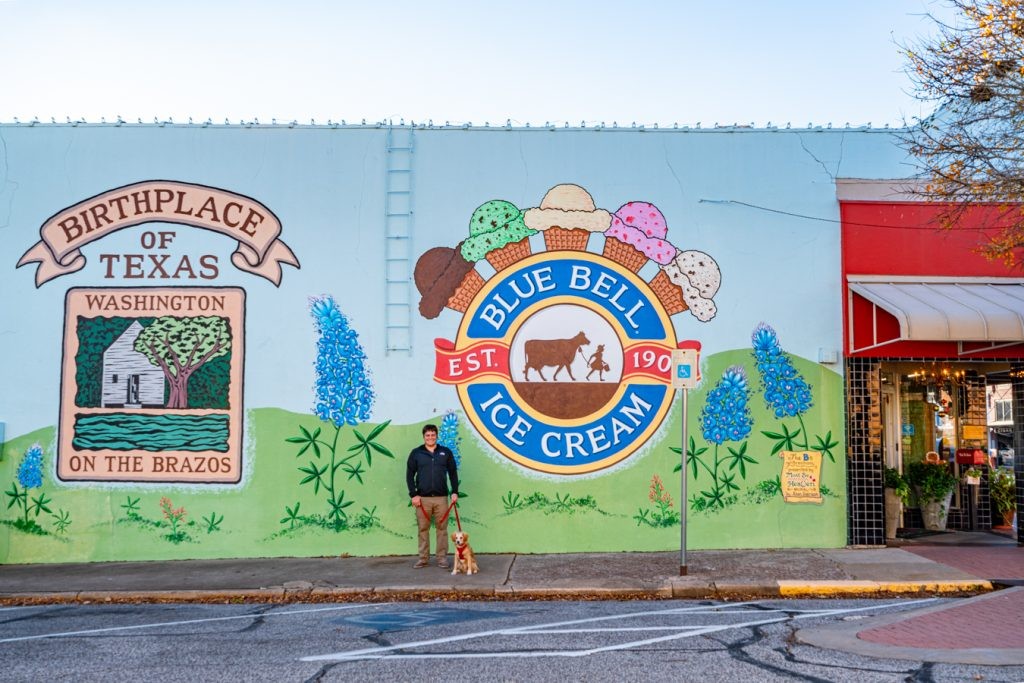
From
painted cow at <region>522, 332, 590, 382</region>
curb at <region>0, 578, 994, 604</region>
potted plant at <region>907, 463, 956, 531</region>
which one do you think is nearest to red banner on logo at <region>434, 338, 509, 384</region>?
painted cow at <region>522, 332, 590, 382</region>

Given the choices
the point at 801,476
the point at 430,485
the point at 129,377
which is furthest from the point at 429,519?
the point at 801,476

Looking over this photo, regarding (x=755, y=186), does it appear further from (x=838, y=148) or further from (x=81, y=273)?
(x=81, y=273)

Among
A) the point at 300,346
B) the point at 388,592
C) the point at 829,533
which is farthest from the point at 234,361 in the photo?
the point at 829,533

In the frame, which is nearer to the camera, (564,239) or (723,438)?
(723,438)

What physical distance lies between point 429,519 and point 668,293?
4.59 m

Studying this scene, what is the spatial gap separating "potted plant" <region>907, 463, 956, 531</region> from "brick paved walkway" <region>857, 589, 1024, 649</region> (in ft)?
19.5

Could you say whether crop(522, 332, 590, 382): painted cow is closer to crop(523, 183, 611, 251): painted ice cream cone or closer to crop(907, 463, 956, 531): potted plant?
crop(523, 183, 611, 251): painted ice cream cone

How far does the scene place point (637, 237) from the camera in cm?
1336

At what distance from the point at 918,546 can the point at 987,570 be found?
6.55ft

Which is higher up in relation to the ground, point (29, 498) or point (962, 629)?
point (29, 498)

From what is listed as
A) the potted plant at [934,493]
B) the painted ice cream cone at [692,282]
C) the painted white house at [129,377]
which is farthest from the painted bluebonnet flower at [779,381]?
the painted white house at [129,377]

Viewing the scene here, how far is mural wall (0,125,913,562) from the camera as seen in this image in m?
13.1

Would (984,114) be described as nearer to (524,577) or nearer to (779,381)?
(779,381)

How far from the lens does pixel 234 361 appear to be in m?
13.3
